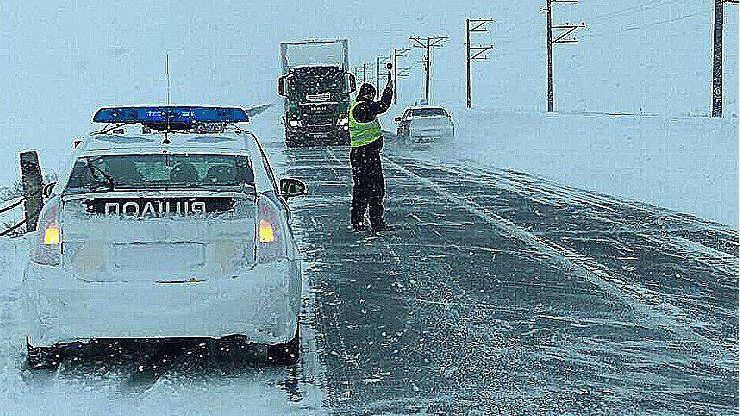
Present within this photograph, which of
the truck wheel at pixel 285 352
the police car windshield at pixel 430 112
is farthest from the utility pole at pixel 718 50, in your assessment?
the truck wheel at pixel 285 352

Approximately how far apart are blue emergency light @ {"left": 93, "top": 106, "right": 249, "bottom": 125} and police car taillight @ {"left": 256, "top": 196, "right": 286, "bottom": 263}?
126 cm

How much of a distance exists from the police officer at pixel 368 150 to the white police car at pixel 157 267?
6.33 meters

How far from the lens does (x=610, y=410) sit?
5730mm

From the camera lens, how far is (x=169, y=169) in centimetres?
693

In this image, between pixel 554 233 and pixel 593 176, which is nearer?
pixel 554 233

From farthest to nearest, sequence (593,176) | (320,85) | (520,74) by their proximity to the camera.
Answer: (520,74), (320,85), (593,176)

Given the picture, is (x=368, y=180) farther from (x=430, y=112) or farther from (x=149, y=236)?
(x=430, y=112)

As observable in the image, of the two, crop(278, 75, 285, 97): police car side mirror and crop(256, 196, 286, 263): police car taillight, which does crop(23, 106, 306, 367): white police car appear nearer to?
crop(256, 196, 286, 263): police car taillight

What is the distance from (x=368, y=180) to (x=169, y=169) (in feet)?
20.3

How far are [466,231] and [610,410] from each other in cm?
750

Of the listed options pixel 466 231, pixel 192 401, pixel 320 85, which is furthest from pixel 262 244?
pixel 320 85

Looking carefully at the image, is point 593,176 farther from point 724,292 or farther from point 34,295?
point 34,295

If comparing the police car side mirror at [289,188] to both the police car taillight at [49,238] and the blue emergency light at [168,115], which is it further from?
the police car taillight at [49,238]

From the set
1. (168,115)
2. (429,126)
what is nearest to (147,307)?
(168,115)
